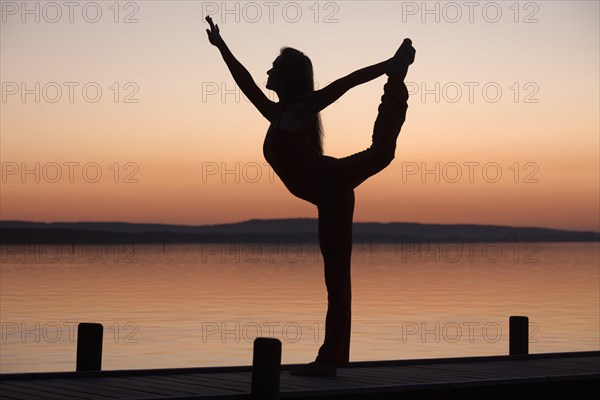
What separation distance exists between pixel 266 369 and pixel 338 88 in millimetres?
2648

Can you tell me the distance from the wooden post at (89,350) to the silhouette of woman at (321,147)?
111 inches

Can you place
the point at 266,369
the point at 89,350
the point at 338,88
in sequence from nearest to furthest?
the point at 266,369
the point at 338,88
the point at 89,350

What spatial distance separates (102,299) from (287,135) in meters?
42.0

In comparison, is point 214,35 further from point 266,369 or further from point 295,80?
point 266,369

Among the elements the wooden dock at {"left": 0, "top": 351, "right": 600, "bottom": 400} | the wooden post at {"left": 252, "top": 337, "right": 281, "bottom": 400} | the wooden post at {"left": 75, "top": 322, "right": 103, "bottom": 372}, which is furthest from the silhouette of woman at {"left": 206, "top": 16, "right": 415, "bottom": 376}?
the wooden post at {"left": 75, "top": 322, "right": 103, "bottom": 372}

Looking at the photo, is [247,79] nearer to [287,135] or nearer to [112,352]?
[287,135]

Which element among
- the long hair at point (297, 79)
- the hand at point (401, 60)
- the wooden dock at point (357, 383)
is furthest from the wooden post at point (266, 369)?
the hand at point (401, 60)

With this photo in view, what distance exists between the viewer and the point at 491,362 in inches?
548

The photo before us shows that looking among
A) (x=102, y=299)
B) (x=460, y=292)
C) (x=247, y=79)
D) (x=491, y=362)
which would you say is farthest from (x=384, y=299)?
(x=247, y=79)

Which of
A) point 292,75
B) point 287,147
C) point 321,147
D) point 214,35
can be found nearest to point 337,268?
point 321,147

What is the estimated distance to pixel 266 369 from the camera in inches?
395

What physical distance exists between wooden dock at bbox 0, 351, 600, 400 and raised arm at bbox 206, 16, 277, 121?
2727 millimetres

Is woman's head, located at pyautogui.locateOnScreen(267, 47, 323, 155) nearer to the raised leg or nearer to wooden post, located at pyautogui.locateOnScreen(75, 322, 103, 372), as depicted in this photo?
the raised leg

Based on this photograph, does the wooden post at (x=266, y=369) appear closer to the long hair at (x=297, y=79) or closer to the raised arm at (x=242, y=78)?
the long hair at (x=297, y=79)
